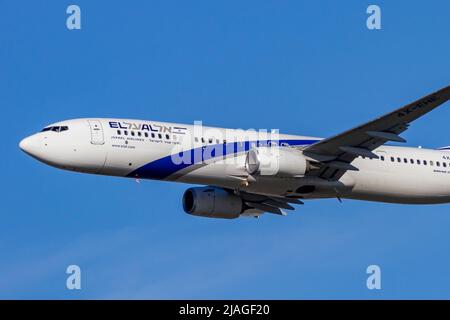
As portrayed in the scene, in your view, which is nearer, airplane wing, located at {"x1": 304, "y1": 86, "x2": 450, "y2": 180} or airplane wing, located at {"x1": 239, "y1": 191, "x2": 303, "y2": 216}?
airplane wing, located at {"x1": 304, "y1": 86, "x2": 450, "y2": 180}

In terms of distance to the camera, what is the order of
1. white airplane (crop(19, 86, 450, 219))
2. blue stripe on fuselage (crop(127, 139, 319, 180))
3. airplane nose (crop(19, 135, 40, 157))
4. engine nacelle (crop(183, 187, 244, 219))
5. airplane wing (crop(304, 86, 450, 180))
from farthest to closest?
engine nacelle (crop(183, 187, 244, 219)), blue stripe on fuselage (crop(127, 139, 319, 180)), airplane nose (crop(19, 135, 40, 157)), white airplane (crop(19, 86, 450, 219)), airplane wing (crop(304, 86, 450, 180))

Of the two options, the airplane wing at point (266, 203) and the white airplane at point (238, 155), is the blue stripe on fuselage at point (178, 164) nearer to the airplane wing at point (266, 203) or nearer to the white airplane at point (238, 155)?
the white airplane at point (238, 155)

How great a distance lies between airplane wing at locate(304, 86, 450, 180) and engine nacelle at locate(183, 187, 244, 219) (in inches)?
261

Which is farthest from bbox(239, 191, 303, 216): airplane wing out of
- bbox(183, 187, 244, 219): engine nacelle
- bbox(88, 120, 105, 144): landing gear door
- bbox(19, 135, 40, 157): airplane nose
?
bbox(19, 135, 40, 157): airplane nose

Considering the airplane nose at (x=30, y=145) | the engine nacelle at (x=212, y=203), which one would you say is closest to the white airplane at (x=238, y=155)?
the airplane nose at (x=30, y=145)

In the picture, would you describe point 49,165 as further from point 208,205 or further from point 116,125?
point 208,205

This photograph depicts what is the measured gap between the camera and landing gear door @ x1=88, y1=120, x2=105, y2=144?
6481cm

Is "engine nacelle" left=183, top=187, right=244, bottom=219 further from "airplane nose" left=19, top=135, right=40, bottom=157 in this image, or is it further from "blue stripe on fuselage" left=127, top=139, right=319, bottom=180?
"airplane nose" left=19, top=135, right=40, bottom=157

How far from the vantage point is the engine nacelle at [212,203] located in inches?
2808

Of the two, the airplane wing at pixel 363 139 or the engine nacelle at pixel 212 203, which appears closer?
the airplane wing at pixel 363 139

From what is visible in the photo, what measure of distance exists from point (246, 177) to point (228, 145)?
2170mm

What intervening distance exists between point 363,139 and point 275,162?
208 inches

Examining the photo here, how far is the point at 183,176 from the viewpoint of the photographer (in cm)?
6581

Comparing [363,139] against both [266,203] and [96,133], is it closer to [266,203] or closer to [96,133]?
[266,203]
